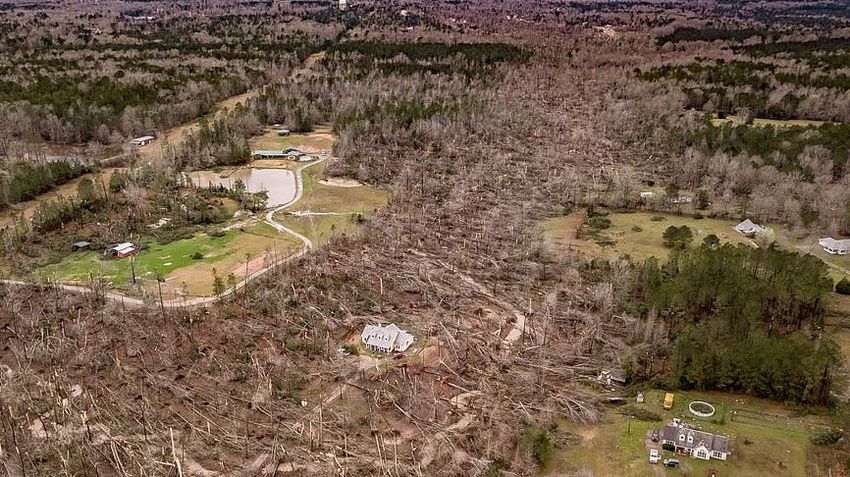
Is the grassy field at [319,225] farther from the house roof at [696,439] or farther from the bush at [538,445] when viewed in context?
the house roof at [696,439]

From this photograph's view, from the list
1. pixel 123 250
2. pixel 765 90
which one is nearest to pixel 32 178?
pixel 123 250

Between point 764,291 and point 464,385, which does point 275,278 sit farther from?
point 764,291

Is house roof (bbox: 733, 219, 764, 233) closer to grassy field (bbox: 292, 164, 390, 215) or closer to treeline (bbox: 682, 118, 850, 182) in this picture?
treeline (bbox: 682, 118, 850, 182)

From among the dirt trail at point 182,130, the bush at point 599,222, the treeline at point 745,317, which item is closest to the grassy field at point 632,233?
the bush at point 599,222

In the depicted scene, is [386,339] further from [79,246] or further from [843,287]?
[843,287]

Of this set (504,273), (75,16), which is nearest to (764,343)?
(504,273)

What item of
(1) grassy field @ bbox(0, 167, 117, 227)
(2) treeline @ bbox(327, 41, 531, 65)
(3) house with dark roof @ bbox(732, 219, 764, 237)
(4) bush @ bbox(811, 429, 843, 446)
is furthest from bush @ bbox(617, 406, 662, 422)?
(2) treeline @ bbox(327, 41, 531, 65)
